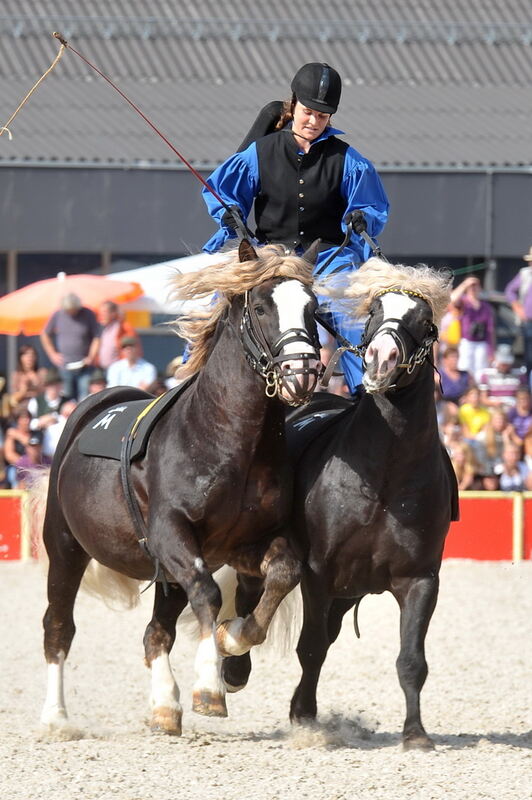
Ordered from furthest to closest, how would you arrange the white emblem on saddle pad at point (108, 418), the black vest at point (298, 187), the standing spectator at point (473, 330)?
1. the standing spectator at point (473, 330)
2. the white emblem on saddle pad at point (108, 418)
3. the black vest at point (298, 187)

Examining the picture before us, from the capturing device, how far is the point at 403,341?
487cm

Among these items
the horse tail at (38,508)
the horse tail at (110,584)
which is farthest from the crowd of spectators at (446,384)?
the horse tail at (110,584)

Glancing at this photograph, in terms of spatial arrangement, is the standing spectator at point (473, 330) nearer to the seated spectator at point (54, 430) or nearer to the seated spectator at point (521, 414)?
the seated spectator at point (521, 414)

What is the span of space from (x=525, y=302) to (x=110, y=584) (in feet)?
22.6

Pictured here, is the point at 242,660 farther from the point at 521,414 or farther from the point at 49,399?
the point at 49,399

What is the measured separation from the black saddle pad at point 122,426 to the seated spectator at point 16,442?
532cm

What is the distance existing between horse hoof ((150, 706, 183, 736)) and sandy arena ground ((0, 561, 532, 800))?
0.24 ft

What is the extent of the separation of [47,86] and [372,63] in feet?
13.3

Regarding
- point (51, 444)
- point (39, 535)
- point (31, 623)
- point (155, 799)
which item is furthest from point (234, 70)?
point (155, 799)

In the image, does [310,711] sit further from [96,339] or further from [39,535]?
[96,339]

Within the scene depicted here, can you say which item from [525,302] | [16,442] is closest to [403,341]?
[16,442]

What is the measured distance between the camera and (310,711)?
5.57 metres

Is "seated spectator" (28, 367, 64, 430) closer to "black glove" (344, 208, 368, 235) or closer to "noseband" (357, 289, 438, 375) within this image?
"black glove" (344, 208, 368, 235)

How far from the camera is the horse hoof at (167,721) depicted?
16.9 feet
